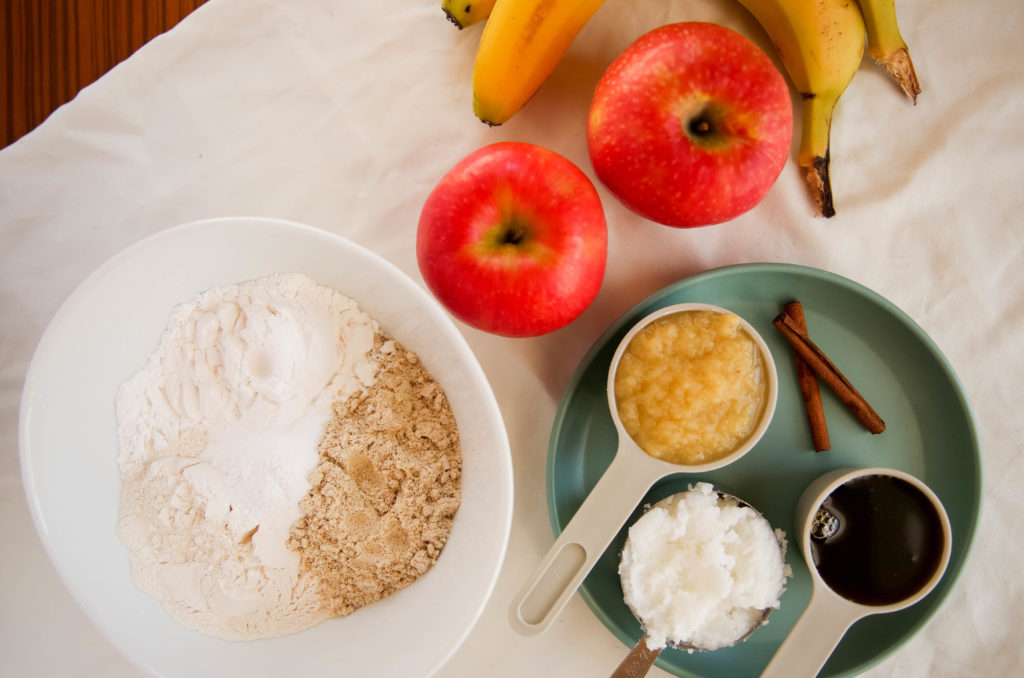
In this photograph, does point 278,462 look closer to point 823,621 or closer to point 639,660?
point 639,660

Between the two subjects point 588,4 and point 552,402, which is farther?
point 552,402

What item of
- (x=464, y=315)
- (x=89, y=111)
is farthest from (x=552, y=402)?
(x=89, y=111)

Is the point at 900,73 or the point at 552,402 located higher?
the point at 900,73

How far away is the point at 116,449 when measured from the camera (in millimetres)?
869

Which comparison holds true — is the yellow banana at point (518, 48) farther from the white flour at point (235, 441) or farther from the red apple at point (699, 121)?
the white flour at point (235, 441)

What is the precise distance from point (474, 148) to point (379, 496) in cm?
53

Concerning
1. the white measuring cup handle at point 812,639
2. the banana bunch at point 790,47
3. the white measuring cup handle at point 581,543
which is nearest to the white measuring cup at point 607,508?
the white measuring cup handle at point 581,543

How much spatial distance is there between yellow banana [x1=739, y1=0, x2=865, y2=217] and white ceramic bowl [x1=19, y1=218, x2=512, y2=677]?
58 centimetres

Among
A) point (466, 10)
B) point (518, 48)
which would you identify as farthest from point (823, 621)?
point (466, 10)

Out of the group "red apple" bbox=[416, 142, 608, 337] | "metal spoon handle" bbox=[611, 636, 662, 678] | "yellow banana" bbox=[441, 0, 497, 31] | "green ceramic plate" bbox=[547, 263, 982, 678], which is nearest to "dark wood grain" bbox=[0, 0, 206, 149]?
"yellow banana" bbox=[441, 0, 497, 31]

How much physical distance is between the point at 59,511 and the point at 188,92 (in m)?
0.62

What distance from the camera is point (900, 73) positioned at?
903 mm

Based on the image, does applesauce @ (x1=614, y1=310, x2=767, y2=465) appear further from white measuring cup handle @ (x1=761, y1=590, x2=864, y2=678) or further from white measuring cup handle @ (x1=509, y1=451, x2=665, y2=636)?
white measuring cup handle @ (x1=761, y1=590, x2=864, y2=678)

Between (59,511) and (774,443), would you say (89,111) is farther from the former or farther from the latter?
(774,443)
